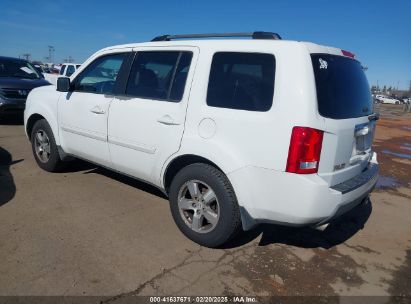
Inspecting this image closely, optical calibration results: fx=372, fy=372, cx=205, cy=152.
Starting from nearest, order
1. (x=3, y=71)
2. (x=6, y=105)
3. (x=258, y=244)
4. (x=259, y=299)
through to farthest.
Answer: (x=259, y=299) < (x=258, y=244) < (x=6, y=105) < (x=3, y=71)

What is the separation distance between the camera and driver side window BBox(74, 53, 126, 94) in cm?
449

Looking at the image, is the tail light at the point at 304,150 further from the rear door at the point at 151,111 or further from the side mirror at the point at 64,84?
the side mirror at the point at 64,84

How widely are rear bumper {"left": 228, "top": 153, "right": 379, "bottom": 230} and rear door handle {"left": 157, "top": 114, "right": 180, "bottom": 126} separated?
838 millimetres

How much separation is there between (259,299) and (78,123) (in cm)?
314

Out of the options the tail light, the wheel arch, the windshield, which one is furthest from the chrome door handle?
the windshield

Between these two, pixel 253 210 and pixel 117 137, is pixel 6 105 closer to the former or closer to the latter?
pixel 117 137

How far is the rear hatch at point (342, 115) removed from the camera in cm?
305

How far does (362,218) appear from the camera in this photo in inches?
191

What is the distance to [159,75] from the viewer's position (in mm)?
4016

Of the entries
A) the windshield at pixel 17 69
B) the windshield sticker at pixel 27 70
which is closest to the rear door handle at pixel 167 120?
the windshield at pixel 17 69

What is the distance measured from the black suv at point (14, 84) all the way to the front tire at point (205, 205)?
727 cm

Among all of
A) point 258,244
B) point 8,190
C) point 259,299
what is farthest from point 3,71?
point 259,299

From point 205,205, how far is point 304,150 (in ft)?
3.71

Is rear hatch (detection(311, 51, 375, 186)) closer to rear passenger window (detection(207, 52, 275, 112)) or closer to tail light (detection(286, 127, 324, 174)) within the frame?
tail light (detection(286, 127, 324, 174))
